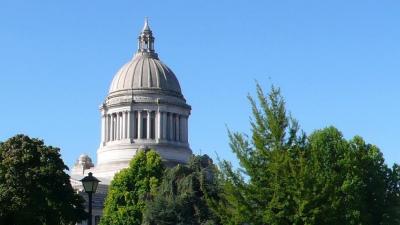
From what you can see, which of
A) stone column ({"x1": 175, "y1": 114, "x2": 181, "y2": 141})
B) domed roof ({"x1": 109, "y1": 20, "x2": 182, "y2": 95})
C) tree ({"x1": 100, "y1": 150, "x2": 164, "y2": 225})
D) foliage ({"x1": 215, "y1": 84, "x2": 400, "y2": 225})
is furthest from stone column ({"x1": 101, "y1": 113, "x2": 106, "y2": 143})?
foliage ({"x1": 215, "y1": 84, "x2": 400, "y2": 225})

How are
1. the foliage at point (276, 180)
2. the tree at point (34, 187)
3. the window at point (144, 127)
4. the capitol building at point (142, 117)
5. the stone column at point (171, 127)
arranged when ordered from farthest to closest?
the stone column at point (171, 127), the window at point (144, 127), the capitol building at point (142, 117), the tree at point (34, 187), the foliage at point (276, 180)

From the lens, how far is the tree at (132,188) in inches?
3017

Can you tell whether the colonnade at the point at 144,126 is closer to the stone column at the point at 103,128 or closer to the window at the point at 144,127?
the window at the point at 144,127

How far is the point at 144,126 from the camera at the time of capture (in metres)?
107

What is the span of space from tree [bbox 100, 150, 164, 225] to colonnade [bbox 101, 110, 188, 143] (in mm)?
20158

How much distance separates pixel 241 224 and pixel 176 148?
79.4 metres

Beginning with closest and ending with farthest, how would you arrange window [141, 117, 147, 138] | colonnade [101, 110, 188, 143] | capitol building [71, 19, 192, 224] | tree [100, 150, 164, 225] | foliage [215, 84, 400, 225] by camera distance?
foliage [215, 84, 400, 225], tree [100, 150, 164, 225], capitol building [71, 19, 192, 224], colonnade [101, 110, 188, 143], window [141, 117, 147, 138]

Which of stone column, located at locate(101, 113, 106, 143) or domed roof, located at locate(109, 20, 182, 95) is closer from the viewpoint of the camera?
domed roof, located at locate(109, 20, 182, 95)

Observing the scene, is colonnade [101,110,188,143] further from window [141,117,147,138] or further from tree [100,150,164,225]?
tree [100,150,164,225]

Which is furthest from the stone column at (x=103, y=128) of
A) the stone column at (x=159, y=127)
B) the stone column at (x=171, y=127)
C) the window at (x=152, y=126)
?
the stone column at (x=171, y=127)

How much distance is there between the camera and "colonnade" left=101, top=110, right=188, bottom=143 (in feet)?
349

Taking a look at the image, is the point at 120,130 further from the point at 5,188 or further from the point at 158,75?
the point at 5,188

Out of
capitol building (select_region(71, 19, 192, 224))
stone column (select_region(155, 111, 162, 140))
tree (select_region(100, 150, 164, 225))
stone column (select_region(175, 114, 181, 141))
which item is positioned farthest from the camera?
stone column (select_region(175, 114, 181, 141))

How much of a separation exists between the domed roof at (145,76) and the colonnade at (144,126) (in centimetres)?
371
